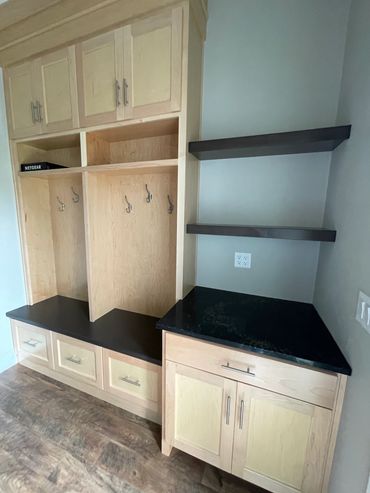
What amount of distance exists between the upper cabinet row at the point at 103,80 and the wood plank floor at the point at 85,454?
2026 millimetres

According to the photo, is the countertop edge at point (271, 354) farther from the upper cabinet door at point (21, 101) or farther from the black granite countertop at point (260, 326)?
the upper cabinet door at point (21, 101)

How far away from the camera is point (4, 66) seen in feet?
5.59

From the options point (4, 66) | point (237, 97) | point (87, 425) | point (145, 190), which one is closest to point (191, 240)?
point (145, 190)

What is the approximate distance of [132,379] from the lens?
1.54 m

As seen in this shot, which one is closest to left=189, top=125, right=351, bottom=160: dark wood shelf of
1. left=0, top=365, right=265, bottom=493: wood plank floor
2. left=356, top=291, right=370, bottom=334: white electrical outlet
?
left=356, top=291, right=370, bottom=334: white electrical outlet

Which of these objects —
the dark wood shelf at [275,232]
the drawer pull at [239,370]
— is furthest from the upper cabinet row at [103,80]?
the drawer pull at [239,370]

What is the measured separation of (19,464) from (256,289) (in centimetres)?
177

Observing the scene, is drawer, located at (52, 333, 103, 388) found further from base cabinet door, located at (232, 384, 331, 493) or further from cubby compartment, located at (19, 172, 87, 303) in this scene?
base cabinet door, located at (232, 384, 331, 493)

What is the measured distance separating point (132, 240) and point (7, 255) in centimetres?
108

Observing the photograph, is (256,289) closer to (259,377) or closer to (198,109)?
(259,377)

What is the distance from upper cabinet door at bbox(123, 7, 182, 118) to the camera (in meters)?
1.22

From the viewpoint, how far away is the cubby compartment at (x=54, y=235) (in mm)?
2016

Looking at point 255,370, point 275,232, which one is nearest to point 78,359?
point 255,370

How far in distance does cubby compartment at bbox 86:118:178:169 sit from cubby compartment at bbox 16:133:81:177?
0.17 metres
